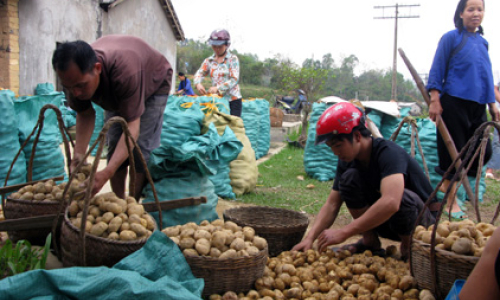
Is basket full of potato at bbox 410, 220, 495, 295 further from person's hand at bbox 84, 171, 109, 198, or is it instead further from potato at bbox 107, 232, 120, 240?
person's hand at bbox 84, 171, 109, 198

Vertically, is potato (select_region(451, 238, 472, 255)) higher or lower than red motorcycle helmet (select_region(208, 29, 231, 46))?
lower

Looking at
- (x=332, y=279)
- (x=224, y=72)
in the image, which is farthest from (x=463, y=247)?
(x=224, y=72)

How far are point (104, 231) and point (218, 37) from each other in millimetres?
3605

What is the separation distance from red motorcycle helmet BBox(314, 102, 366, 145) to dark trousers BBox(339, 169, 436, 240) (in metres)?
0.42

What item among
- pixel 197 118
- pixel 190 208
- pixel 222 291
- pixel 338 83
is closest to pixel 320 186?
pixel 197 118

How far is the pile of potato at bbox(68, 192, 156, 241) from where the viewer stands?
2.01 metres

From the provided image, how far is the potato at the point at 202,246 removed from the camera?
2.08 metres

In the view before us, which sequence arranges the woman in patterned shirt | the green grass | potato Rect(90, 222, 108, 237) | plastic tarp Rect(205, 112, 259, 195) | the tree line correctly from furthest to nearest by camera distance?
the tree line → the woman in patterned shirt → plastic tarp Rect(205, 112, 259, 195) → the green grass → potato Rect(90, 222, 108, 237)

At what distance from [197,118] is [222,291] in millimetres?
2209

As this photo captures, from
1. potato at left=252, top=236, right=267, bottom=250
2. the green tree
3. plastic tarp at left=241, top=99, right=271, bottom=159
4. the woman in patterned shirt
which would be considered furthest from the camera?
the green tree

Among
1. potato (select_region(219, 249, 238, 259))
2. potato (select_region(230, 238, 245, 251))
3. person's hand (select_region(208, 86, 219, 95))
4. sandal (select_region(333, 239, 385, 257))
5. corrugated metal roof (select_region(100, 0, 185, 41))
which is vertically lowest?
sandal (select_region(333, 239, 385, 257))

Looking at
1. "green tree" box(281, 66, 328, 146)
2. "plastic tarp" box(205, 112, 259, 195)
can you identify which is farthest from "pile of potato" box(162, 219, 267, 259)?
"green tree" box(281, 66, 328, 146)

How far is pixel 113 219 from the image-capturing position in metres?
2.07

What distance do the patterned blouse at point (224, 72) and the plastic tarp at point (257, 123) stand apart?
1876 millimetres
